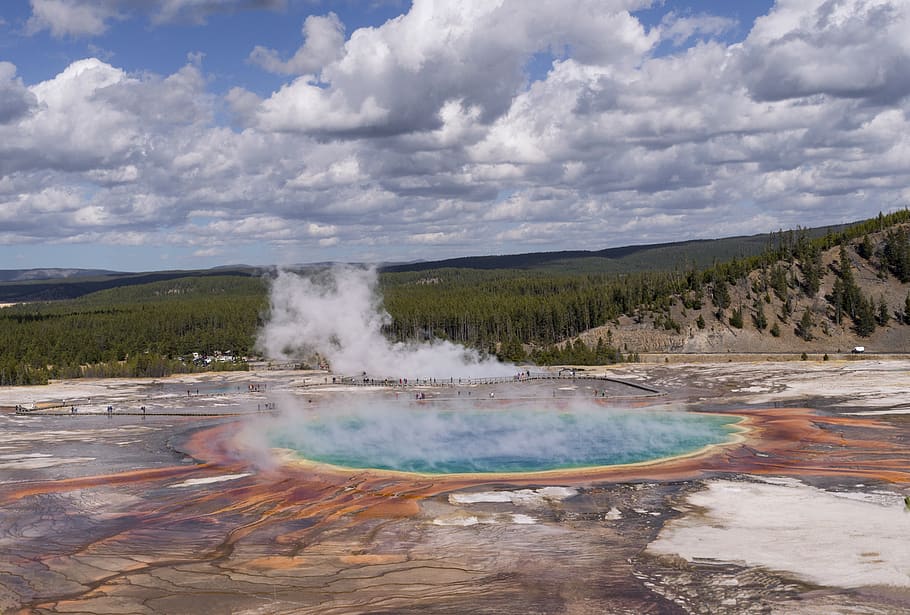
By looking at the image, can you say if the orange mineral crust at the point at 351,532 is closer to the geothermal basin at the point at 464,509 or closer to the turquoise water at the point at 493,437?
the geothermal basin at the point at 464,509

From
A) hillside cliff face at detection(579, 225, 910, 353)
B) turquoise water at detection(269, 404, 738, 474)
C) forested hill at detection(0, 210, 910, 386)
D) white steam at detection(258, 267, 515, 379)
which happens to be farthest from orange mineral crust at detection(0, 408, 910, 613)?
hillside cliff face at detection(579, 225, 910, 353)

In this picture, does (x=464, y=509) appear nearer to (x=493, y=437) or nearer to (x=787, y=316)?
(x=493, y=437)

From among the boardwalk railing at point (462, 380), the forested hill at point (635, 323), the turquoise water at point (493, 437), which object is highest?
the forested hill at point (635, 323)

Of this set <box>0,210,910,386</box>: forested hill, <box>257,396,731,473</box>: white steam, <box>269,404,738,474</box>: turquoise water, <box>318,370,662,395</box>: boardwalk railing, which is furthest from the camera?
<box>0,210,910,386</box>: forested hill

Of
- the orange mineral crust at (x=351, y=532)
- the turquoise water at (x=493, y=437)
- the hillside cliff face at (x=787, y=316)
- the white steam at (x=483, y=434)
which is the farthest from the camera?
the hillside cliff face at (x=787, y=316)

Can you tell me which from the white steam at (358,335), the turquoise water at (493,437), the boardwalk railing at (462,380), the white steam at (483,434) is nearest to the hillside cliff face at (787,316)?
the boardwalk railing at (462,380)

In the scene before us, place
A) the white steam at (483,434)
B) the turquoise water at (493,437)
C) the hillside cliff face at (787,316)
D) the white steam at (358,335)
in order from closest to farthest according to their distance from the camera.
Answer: the turquoise water at (493,437)
the white steam at (483,434)
the white steam at (358,335)
the hillside cliff face at (787,316)

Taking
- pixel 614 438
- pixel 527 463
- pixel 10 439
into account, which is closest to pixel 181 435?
pixel 10 439

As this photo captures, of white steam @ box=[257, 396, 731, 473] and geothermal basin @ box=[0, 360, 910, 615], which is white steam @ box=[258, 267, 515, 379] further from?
geothermal basin @ box=[0, 360, 910, 615]
